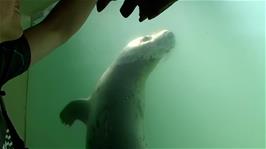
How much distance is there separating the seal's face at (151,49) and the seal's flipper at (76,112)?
19 cm

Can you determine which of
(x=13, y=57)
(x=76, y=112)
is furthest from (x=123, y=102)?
(x=13, y=57)

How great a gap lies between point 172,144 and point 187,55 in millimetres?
379

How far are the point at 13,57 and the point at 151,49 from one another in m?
0.82

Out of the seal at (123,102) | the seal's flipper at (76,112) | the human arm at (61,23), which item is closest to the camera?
the human arm at (61,23)

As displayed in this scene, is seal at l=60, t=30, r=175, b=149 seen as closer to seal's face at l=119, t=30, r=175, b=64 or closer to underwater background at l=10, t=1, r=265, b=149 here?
seal's face at l=119, t=30, r=175, b=64

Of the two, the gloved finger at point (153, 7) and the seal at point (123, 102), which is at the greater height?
the gloved finger at point (153, 7)

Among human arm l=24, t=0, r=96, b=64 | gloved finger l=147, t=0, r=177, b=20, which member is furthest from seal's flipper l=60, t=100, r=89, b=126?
gloved finger l=147, t=0, r=177, b=20

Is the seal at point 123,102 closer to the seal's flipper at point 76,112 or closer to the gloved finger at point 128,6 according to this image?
the seal's flipper at point 76,112

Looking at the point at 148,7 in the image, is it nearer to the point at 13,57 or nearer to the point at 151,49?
the point at 13,57

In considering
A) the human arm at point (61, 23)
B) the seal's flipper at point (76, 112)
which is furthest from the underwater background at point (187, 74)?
the human arm at point (61, 23)

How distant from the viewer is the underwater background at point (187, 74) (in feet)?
5.42

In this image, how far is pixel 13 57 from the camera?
503mm

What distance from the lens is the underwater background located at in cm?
165

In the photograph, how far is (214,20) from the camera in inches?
68.8
